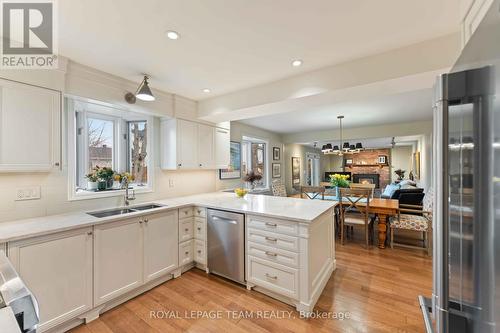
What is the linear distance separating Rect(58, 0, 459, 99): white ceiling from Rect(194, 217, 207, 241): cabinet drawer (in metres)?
1.83

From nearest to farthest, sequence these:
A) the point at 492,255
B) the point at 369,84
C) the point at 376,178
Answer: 1. the point at 492,255
2. the point at 369,84
3. the point at 376,178

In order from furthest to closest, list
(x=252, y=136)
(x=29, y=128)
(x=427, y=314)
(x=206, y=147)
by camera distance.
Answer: (x=252, y=136)
(x=206, y=147)
(x=29, y=128)
(x=427, y=314)

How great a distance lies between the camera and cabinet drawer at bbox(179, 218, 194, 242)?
2.65m

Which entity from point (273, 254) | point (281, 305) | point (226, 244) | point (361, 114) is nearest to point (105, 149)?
point (226, 244)

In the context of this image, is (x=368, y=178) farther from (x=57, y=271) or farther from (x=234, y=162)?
(x=57, y=271)

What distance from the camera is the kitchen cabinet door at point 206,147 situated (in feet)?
11.3

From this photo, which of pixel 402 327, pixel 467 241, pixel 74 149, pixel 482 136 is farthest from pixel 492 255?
pixel 74 149

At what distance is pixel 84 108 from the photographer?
2535 mm

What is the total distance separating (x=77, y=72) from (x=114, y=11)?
1.10 meters

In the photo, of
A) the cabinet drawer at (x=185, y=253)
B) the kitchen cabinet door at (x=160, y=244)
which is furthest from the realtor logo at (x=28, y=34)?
the cabinet drawer at (x=185, y=253)

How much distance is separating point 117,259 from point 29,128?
4.59ft

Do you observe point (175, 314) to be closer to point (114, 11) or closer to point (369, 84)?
point (114, 11)

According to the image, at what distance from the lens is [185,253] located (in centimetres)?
269

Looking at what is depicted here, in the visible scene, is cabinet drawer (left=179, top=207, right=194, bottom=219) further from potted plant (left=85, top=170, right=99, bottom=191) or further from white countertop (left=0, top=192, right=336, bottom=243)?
potted plant (left=85, top=170, right=99, bottom=191)
